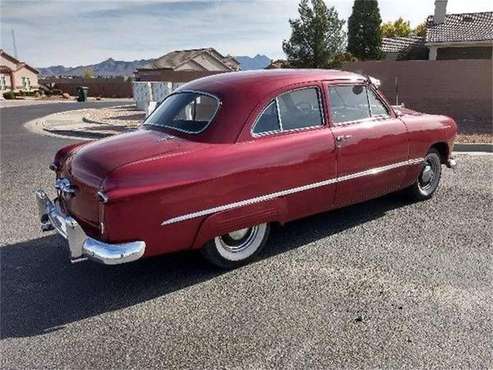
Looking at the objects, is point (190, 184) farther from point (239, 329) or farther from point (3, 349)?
point (3, 349)

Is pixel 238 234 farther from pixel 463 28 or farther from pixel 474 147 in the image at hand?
pixel 463 28

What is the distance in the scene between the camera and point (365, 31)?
27594mm

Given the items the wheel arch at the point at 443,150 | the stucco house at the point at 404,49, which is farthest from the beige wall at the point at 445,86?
the stucco house at the point at 404,49

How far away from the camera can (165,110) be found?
411cm

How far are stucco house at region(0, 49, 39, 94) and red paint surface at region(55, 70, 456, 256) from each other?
60234 mm

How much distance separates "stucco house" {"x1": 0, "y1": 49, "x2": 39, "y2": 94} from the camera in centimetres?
5754

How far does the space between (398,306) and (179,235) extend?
169cm

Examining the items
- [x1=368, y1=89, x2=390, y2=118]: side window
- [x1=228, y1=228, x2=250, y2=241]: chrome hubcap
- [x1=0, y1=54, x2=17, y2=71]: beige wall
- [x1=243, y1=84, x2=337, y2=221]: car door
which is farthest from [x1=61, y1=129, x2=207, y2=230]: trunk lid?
[x1=0, y1=54, x2=17, y2=71]: beige wall

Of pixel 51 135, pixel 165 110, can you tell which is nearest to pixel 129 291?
pixel 165 110

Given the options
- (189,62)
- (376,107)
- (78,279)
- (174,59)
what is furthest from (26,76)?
(376,107)

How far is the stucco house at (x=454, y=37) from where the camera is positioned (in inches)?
898

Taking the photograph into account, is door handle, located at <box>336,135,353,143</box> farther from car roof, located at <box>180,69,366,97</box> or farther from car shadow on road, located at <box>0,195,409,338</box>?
car shadow on road, located at <box>0,195,409,338</box>

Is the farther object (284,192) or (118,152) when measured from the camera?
(284,192)

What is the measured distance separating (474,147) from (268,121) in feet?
20.6
